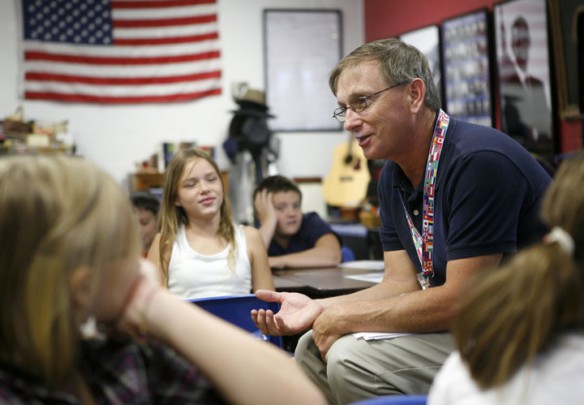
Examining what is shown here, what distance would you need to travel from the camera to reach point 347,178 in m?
7.72

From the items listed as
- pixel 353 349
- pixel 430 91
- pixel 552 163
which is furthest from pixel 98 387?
pixel 552 163

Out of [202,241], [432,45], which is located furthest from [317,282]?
[432,45]

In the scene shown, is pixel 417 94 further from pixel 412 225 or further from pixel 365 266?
pixel 365 266

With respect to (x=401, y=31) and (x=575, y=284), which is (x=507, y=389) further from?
(x=401, y=31)

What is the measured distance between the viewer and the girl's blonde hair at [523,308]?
0.97 metres

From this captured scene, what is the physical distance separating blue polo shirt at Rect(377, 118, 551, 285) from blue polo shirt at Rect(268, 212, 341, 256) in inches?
88.6

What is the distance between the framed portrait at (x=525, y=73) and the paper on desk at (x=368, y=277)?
2.70 metres

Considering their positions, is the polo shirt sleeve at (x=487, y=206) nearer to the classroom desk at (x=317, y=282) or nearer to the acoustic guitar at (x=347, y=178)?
the classroom desk at (x=317, y=282)

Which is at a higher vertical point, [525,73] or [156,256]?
[525,73]

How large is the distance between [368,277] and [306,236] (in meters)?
1.28

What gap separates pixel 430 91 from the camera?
7.93ft

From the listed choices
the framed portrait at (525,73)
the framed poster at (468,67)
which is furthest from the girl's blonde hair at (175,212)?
the framed poster at (468,67)

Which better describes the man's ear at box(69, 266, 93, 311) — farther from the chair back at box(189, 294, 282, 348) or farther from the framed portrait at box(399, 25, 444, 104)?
the framed portrait at box(399, 25, 444, 104)

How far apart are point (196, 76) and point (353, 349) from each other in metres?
6.33
